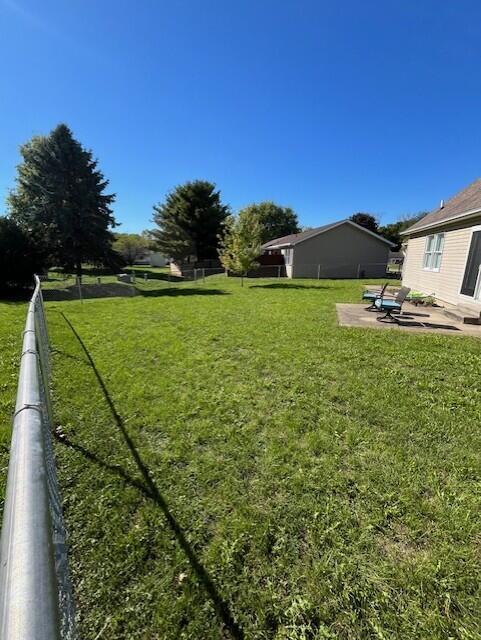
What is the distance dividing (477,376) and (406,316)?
15.6 feet

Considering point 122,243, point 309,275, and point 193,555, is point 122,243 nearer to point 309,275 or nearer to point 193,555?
point 309,275

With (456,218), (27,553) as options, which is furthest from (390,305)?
(27,553)

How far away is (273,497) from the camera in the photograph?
2.61m

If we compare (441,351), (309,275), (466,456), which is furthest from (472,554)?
(309,275)

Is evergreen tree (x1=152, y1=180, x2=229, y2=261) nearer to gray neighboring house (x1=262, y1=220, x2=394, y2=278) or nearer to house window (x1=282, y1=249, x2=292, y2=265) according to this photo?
house window (x1=282, y1=249, x2=292, y2=265)

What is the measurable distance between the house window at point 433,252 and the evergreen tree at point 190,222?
2474 centimetres

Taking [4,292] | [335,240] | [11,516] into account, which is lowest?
[4,292]

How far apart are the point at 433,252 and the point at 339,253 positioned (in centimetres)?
1446

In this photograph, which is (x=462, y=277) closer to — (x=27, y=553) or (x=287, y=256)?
(x=27, y=553)

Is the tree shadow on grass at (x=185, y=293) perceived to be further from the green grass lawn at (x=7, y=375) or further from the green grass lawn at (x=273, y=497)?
the green grass lawn at (x=273, y=497)

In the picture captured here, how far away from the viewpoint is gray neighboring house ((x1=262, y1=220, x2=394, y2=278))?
2572 cm

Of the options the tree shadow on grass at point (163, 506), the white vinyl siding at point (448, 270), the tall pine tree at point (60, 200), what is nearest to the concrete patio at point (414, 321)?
the white vinyl siding at point (448, 270)

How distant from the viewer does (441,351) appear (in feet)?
19.8

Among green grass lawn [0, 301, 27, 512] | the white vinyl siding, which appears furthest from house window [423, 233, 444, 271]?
green grass lawn [0, 301, 27, 512]
